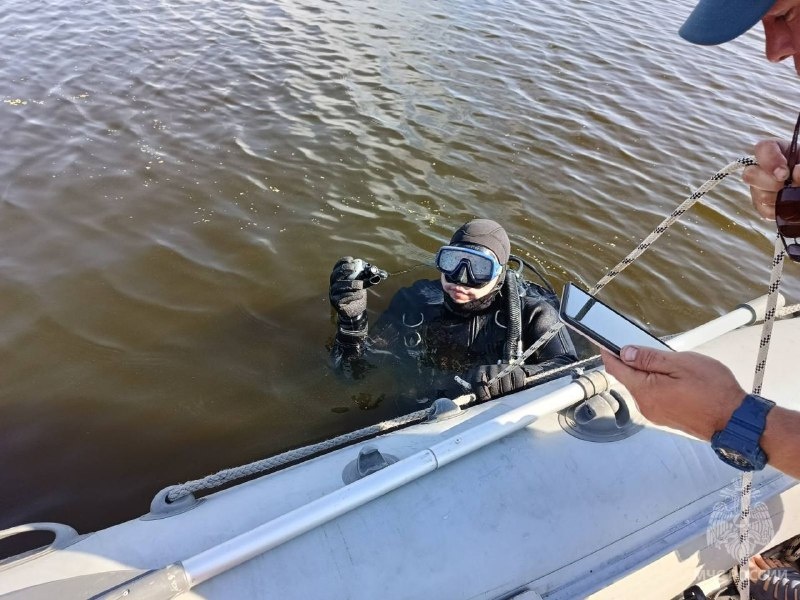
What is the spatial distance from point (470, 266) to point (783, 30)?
6.66 feet

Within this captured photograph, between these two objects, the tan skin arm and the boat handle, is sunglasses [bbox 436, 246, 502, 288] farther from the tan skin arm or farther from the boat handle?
the boat handle

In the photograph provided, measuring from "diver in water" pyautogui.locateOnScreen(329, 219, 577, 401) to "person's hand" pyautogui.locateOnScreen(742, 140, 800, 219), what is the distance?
1.56 m

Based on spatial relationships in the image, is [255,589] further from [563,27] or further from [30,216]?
[563,27]

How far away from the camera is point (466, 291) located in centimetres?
329

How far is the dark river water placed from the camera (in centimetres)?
334

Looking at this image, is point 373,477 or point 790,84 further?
point 790,84

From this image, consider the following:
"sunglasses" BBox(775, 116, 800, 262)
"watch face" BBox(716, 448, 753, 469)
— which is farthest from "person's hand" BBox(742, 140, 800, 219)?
"watch face" BBox(716, 448, 753, 469)

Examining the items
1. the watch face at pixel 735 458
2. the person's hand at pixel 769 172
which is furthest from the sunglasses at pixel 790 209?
the watch face at pixel 735 458

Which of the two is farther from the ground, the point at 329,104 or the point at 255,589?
the point at 255,589

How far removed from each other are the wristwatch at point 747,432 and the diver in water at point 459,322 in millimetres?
1529

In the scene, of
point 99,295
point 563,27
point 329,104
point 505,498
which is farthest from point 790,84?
point 99,295

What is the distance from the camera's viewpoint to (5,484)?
2803mm

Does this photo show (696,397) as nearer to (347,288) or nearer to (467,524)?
(467,524)

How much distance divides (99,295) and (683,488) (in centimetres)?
409
